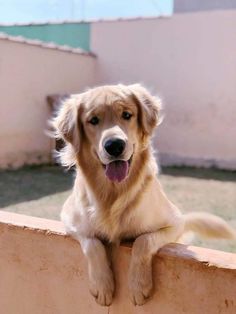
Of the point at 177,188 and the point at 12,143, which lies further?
the point at 12,143

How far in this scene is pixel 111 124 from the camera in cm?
191

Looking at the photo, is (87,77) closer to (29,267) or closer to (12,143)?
(12,143)

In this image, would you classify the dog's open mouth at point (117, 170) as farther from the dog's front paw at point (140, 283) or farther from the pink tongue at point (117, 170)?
the dog's front paw at point (140, 283)

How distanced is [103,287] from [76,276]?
0.17 m

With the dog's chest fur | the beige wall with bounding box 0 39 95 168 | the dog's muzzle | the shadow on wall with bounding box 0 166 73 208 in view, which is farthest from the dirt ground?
the dog's muzzle

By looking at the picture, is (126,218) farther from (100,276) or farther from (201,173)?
(201,173)

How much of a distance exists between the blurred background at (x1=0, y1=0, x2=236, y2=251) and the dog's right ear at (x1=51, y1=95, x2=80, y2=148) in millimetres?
4741

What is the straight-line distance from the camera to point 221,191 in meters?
5.92

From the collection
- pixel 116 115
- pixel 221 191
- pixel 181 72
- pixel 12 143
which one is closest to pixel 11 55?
pixel 12 143

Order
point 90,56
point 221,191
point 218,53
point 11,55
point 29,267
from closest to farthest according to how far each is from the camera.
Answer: point 29,267, point 221,191, point 11,55, point 218,53, point 90,56

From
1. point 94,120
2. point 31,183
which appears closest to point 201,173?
point 31,183

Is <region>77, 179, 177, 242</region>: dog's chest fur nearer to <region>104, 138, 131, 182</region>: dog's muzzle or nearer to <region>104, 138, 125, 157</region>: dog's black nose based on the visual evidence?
<region>104, 138, 131, 182</region>: dog's muzzle

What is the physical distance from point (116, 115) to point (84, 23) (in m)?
7.67

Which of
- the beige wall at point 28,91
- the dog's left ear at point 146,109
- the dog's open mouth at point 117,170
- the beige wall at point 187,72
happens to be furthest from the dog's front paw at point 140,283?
the beige wall at point 187,72
